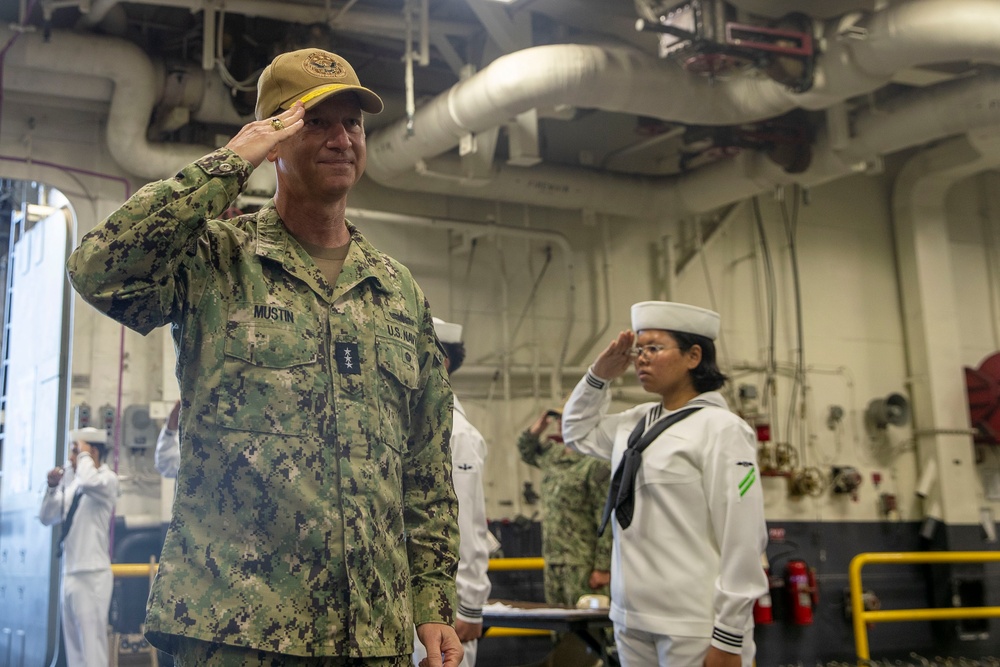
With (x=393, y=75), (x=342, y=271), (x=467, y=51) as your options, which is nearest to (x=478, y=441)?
(x=342, y=271)

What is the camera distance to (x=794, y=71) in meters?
6.89

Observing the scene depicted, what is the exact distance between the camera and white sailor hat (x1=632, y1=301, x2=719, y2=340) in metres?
3.99

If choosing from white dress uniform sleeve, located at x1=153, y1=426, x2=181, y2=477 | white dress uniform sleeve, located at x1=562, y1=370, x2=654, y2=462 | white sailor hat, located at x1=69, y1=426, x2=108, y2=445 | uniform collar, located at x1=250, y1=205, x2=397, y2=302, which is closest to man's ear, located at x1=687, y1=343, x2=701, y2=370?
white dress uniform sleeve, located at x1=562, y1=370, x2=654, y2=462

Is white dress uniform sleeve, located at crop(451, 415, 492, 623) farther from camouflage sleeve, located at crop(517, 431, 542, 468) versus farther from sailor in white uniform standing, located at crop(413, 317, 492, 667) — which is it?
camouflage sleeve, located at crop(517, 431, 542, 468)

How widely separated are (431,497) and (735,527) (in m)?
1.59

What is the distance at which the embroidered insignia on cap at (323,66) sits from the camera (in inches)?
80.7

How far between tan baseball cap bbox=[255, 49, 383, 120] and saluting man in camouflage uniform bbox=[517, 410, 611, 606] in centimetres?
465

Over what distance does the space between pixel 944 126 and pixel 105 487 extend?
656 centimetres

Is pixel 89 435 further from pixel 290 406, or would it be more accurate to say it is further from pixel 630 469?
pixel 290 406

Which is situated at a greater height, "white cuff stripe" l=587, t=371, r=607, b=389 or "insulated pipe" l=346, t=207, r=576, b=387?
"insulated pipe" l=346, t=207, r=576, b=387

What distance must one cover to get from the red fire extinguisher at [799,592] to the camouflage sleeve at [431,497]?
786 cm

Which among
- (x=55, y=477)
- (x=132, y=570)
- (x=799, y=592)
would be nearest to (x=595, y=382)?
(x=132, y=570)

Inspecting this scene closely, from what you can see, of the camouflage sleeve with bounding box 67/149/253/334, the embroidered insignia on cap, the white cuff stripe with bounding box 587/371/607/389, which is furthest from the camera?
the white cuff stripe with bounding box 587/371/607/389

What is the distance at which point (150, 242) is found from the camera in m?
1.73
